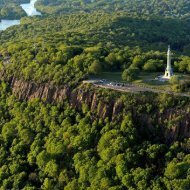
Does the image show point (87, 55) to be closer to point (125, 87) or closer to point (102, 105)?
point (125, 87)

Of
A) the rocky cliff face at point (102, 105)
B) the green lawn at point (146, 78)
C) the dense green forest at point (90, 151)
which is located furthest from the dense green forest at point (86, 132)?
A: the green lawn at point (146, 78)

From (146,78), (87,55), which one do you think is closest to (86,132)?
(146,78)

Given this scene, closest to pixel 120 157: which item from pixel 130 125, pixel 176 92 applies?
pixel 130 125

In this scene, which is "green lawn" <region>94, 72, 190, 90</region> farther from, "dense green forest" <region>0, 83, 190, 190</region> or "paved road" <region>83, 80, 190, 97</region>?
"dense green forest" <region>0, 83, 190, 190</region>

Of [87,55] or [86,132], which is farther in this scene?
[87,55]

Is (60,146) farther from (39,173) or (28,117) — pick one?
(28,117)

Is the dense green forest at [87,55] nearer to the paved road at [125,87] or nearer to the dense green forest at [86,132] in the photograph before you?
the dense green forest at [86,132]

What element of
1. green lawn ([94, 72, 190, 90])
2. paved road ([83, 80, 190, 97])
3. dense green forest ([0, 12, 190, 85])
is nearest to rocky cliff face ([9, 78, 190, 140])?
dense green forest ([0, 12, 190, 85])

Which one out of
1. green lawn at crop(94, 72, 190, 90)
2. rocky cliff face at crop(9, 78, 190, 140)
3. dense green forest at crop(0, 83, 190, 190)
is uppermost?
green lawn at crop(94, 72, 190, 90)

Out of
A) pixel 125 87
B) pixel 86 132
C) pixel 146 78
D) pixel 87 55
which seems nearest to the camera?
pixel 86 132
